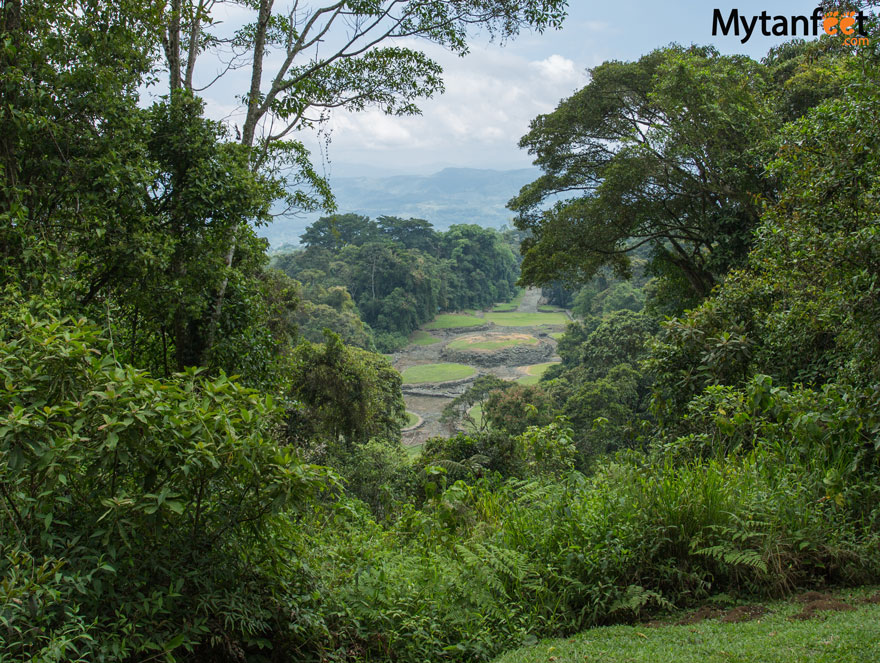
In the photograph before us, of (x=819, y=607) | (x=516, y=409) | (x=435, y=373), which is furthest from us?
(x=435, y=373)

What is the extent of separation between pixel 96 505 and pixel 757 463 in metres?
3.38

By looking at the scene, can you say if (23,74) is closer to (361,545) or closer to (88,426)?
(88,426)

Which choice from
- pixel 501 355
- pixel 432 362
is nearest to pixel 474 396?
pixel 432 362

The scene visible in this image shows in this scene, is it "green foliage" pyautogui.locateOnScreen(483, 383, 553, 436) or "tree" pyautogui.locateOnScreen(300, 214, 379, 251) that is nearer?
"green foliage" pyautogui.locateOnScreen(483, 383, 553, 436)

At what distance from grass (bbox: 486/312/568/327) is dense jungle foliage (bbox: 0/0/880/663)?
42.4m

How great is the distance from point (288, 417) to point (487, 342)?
137 feet

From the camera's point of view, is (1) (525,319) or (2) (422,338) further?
(1) (525,319)

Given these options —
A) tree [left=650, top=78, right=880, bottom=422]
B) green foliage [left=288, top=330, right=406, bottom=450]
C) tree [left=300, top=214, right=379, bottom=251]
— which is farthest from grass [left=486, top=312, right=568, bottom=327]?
tree [left=650, top=78, right=880, bottom=422]

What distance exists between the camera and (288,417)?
3.51 m

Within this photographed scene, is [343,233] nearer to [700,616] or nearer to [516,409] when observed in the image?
[516,409]

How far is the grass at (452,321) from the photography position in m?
48.6

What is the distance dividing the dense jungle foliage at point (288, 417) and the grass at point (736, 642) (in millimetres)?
201

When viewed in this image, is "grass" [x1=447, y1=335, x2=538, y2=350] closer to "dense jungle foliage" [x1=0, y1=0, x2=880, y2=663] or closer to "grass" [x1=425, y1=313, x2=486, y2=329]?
"grass" [x1=425, y1=313, x2=486, y2=329]

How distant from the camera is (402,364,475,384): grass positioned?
36.6 meters
